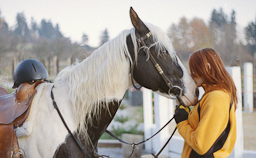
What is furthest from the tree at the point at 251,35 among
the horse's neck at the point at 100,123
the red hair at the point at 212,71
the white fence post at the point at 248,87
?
the horse's neck at the point at 100,123

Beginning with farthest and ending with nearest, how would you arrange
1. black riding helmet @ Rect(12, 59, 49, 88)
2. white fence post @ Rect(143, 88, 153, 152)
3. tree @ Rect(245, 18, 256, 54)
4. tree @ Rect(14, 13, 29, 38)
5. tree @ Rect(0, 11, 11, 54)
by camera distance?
tree @ Rect(245, 18, 256, 54) < tree @ Rect(14, 13, 29, 38) < tree @ Rect(0, 11, 11, 54) < white fence post @ Rect(143, 88, 153, 152) < black riding helmet @ Rect(12, 59, 49, 88)

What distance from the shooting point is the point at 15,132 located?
4.26 ft

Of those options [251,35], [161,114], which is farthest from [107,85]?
[251,35]

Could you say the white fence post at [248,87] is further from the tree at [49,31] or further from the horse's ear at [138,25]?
the tree at [49,31]

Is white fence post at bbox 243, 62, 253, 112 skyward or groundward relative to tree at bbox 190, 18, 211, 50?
groundward

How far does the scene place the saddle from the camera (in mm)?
1284

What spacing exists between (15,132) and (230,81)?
4.72 ft

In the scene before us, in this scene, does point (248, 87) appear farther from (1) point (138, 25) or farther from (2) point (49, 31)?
(2) point (49, 31)

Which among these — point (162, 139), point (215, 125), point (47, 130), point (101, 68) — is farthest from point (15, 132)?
point (162, 139)

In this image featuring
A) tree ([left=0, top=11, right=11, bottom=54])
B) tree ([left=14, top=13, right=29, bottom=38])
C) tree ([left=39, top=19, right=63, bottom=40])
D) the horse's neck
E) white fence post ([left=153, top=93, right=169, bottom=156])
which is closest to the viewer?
the horse's neck

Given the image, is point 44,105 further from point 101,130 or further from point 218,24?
point 218,24

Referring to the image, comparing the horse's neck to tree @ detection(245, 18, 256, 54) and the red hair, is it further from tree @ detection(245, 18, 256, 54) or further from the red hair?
tree @ detection(245, 18, 256, 54)

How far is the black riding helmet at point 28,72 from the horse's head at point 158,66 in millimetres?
818

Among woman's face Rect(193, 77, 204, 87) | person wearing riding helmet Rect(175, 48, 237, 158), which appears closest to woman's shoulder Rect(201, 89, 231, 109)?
person wearing riding helmet Rect(175, 48, 237, 158)
